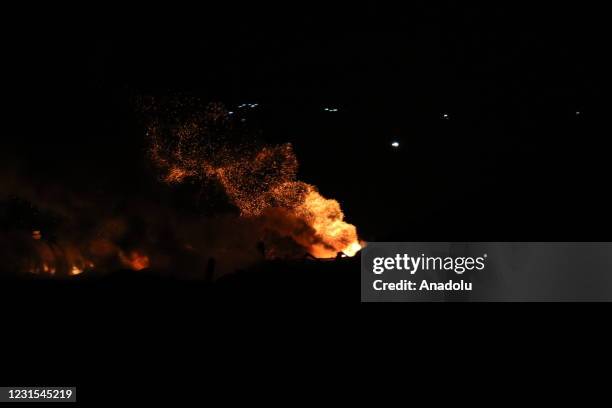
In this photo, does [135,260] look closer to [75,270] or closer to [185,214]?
[75,270]

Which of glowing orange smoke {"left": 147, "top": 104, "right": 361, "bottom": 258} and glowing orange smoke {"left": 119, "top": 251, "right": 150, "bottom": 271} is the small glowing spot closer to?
glowing orange smoke {"left": 119, "top": 251, "right": 150, "bottom": 271}

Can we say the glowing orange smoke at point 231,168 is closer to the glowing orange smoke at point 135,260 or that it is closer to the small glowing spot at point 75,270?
the glowing orange smoke at point 135,260

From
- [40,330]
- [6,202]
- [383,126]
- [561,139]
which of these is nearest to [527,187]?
[561,139]

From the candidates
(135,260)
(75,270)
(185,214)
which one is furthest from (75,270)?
(185,214)

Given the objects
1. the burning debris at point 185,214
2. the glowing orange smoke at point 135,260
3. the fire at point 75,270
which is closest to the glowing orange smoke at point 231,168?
the burning debris at point 185,214

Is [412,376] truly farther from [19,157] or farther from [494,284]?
[19,157]

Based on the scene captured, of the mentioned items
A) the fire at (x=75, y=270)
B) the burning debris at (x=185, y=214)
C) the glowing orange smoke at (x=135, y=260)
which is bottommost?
the fire at (x=75, y=270)

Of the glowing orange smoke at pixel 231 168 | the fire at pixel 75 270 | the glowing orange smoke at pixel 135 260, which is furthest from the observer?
the glowing orange smoke at pixel 231 168

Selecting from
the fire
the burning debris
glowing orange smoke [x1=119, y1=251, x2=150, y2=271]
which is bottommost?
the fire

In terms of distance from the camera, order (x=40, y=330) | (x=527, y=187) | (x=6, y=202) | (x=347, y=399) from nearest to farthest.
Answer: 1. (x=347, y=399)
2. (x=40, y=330)
3. (x=527, y=187)
4. (x=6, y=202)

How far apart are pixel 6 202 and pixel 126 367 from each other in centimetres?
1097

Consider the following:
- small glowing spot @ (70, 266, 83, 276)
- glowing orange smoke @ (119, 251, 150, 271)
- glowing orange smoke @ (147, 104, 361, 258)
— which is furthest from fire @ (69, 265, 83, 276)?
glowing orange smoke @ (147, 104, 361, 258)

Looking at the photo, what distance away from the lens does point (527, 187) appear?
1495 centimetres

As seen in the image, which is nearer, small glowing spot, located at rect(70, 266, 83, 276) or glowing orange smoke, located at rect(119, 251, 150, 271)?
small glowing spot, located at rect(70, 266, 83, 276)
